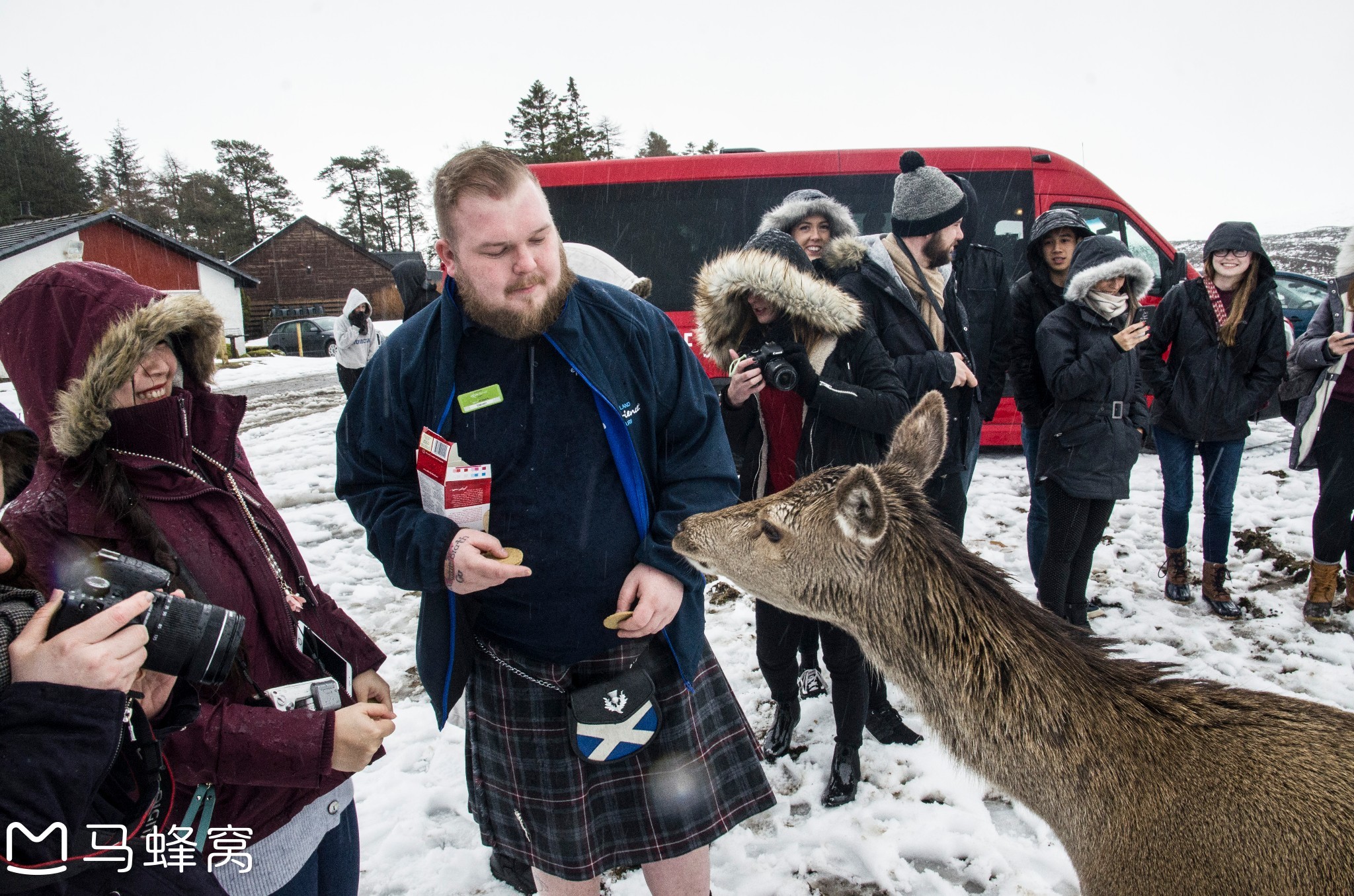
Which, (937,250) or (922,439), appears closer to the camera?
(922,439)

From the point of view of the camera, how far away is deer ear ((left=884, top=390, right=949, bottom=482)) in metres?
2.23

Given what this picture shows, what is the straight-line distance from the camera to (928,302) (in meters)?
3.31

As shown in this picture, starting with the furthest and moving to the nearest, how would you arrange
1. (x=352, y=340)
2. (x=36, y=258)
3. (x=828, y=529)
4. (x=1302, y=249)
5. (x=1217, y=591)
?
(x=36, y=258) → (x=1302, y=249) → (x=352, y=340) → (x=1217, y=591) → (x=828, y=529)

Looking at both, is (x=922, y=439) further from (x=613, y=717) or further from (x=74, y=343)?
(x=74, y=343)

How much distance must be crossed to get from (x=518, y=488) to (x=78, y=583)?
0.86 meters

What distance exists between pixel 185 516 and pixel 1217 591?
17.7 ft

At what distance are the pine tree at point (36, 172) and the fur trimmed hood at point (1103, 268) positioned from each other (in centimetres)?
5268

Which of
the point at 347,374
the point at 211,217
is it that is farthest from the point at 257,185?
the point at 347,374

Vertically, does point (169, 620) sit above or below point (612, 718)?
above

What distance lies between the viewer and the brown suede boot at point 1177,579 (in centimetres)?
445

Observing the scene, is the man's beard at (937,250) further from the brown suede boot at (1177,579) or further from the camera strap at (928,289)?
the brown suede boot at (1177,579)

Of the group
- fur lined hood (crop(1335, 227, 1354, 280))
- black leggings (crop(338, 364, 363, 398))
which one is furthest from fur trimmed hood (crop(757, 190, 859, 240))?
black leggings (crop(338, 364, 363, 398))

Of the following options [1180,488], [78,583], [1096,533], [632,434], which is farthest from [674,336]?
[1180,488]

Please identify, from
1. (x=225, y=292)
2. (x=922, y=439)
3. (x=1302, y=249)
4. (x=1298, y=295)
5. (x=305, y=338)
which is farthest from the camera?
(x=225, y=292)
